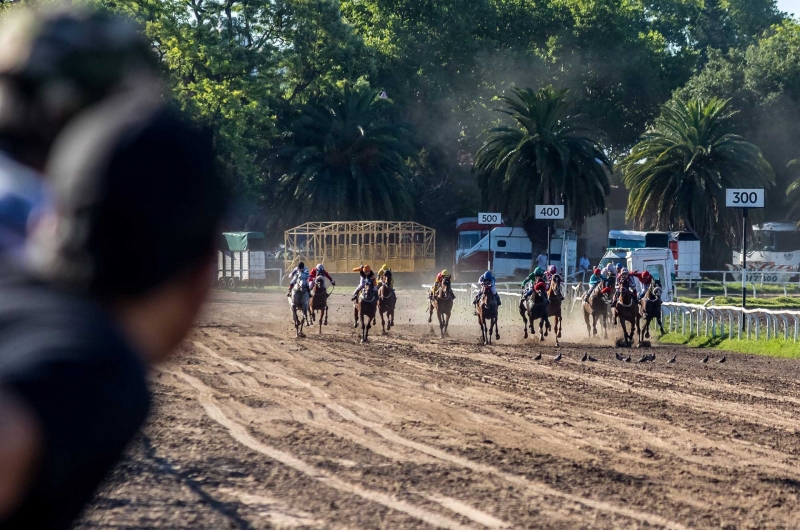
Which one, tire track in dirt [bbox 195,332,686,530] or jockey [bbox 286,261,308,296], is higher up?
jockey [bbox 286,261,308,296]

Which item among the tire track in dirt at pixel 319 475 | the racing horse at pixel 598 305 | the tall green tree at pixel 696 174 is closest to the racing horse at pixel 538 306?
the racing horse at pixel 598 305

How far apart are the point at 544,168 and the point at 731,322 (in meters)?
24.2

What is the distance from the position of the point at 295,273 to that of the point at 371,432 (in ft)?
56.8

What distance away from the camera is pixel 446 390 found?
1493cm

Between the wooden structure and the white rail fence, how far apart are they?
88.6 feet

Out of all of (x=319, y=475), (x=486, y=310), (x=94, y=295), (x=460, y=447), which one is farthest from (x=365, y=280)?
(x=94, y=295)

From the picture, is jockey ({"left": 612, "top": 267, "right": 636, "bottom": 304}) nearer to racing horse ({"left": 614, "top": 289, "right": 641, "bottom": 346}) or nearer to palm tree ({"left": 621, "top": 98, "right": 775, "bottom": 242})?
racing horse ({"left": 614, "top": 289, "right": 641, "bottom": 346})

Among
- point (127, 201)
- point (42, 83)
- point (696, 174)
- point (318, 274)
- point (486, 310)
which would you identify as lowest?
point (486, 310)

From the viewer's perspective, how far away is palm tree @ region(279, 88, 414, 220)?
56.4 meters

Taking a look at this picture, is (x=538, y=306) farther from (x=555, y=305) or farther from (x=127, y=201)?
(x=127, y=201)

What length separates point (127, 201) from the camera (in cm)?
139

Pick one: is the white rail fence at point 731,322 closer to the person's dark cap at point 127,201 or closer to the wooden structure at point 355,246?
the person's dark cap at point 127,201

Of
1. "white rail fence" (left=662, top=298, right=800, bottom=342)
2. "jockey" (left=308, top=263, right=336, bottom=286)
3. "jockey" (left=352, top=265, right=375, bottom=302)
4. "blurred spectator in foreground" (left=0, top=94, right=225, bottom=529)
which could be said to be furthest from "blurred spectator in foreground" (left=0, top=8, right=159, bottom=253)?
"jockey" (left=308, top=263, right=336, bottom=286)

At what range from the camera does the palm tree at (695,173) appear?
47000 millimetres
